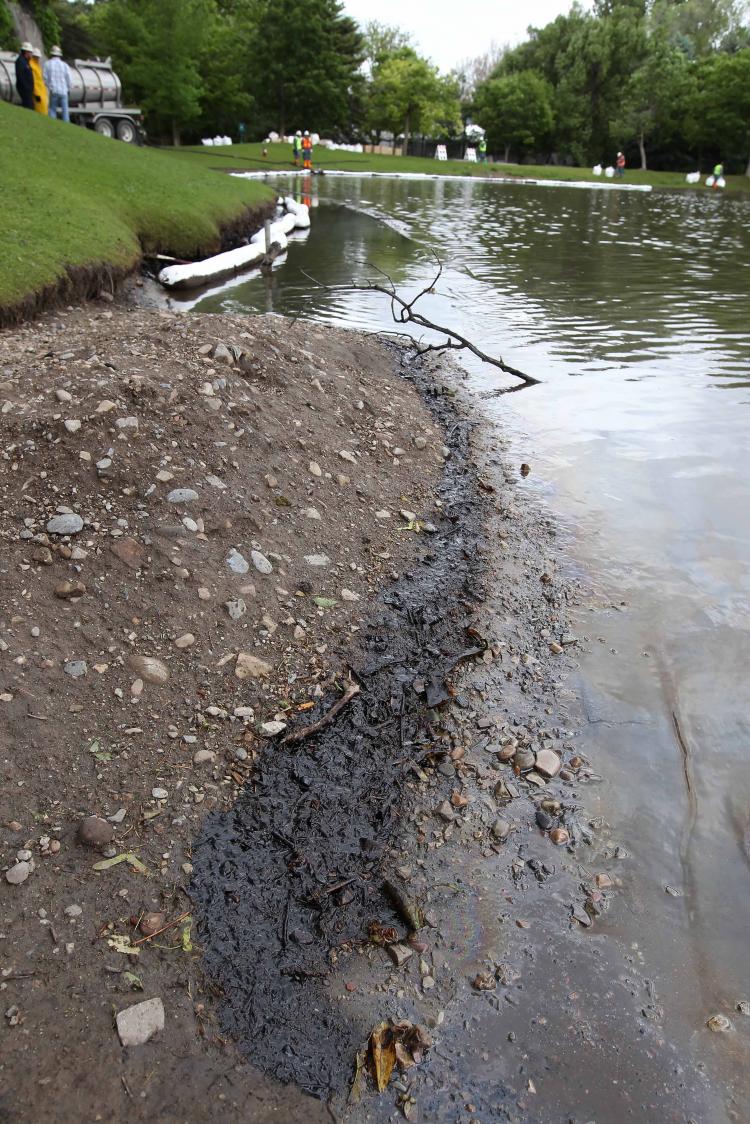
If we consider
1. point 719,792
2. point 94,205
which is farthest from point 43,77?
point 719,792

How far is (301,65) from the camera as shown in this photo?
6662cm

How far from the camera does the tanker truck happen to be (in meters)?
28.1

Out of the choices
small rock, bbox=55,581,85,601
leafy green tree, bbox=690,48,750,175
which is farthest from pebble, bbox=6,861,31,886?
leafy green tree, bbox=690,48,750,175

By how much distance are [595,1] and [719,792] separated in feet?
348

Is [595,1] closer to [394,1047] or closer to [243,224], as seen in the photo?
[243,224]

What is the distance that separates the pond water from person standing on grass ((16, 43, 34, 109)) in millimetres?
8904

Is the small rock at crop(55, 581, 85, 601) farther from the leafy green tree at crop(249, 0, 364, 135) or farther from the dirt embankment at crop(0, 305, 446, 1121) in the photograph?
the leafy green tree at crop(249, 0, 364, 135)

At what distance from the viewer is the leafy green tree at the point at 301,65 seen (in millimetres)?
65312

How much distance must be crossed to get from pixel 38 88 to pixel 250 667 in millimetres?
24349

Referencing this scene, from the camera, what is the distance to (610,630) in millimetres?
5508

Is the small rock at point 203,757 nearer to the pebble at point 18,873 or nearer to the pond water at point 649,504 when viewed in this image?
the pebble at point 18,873

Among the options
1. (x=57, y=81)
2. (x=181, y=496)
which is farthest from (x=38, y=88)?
(x=181, y=496)

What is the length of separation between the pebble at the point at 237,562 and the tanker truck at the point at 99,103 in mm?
28793

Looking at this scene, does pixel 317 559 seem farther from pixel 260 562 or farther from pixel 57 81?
pixel 57 81
